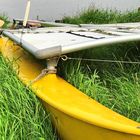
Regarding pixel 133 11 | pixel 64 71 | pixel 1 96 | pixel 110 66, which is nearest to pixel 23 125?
pixel 1 96

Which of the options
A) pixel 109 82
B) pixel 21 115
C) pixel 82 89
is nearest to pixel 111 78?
pixel 109 82

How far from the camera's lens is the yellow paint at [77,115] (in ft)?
8.06

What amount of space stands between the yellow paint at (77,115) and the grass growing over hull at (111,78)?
274 millimetres

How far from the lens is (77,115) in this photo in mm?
2635

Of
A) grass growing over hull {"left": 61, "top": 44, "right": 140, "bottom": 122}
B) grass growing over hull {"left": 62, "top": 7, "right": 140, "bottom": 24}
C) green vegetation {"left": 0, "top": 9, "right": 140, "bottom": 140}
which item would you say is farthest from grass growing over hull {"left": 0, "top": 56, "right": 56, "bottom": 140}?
grass growing over hull {"left": 62, "top": 7, "right": 140, "bottom": 24}

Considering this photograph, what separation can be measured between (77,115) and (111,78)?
1.11 metres

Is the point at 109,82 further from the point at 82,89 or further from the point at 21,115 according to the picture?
the point at 21,115

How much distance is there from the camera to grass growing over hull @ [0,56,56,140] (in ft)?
9.49

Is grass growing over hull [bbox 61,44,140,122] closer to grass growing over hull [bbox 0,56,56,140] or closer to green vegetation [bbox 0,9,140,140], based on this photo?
green vegetation [bbox 0,9,140,140]

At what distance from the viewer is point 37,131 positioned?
2.94 meters

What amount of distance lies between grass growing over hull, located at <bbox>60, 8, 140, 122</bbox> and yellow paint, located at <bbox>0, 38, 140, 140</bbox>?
0.27 m

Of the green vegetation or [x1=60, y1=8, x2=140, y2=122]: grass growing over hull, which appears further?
[x1=60, y1=8, x2=140, y2=122]: grass growing over hull

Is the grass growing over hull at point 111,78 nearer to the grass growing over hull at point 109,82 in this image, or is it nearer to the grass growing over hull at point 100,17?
the grass growing over hull at point 109,82

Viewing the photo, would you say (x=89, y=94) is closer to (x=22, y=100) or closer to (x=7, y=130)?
(x=22, y=100)
